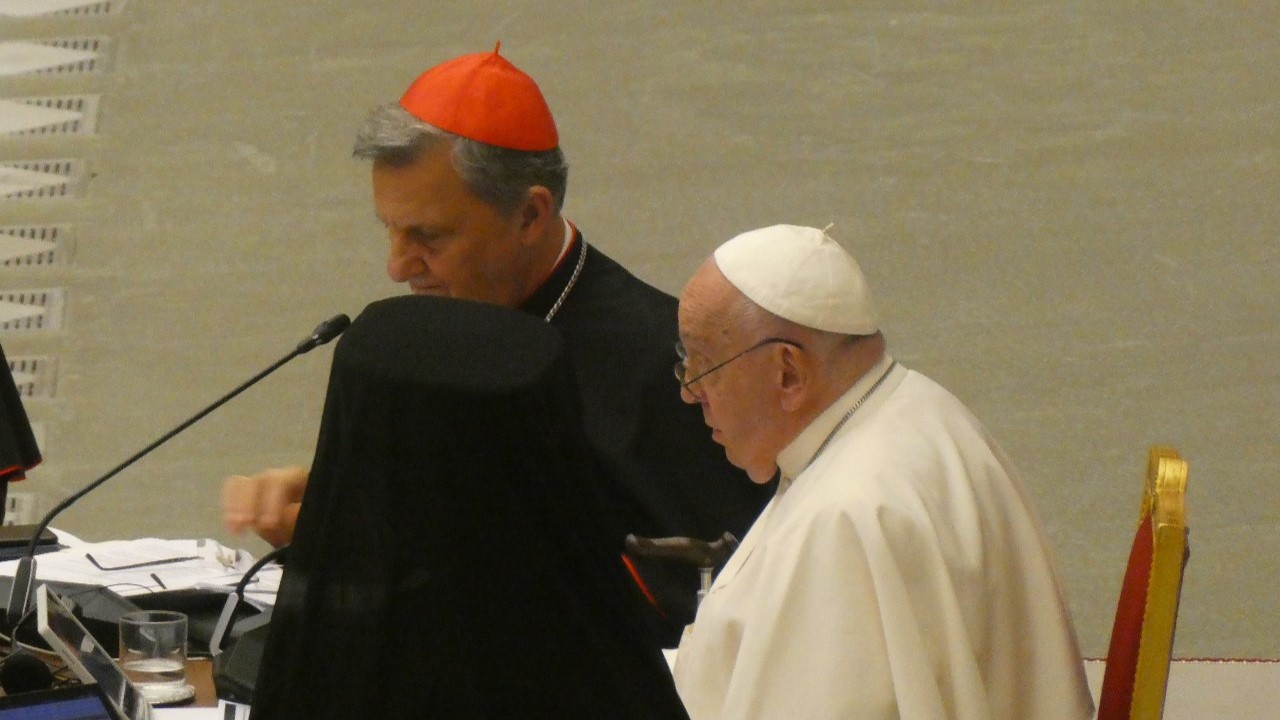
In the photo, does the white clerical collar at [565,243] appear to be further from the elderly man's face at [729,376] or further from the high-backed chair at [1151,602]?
the high-backed chair at [1151,602]

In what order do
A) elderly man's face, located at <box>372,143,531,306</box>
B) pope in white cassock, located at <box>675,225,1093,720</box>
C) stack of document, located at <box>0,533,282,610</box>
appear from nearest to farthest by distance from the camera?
1. pope in white cassock, located at <box>675,225,1093,720</box>
2. stack of document, located at <box>0,533,282,610</box>
3. elderly man's face, located at <box>372,143,531,306</box>

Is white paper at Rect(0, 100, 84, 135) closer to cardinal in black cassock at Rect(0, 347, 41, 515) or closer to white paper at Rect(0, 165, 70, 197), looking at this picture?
white paper at Rect(0, 165, 70, 197)

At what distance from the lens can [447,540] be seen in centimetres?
123

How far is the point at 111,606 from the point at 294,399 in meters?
2.77

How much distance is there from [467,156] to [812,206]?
202 cm

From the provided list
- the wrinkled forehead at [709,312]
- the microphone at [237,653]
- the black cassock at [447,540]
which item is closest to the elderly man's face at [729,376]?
the wrinkled forehead at [709,312]

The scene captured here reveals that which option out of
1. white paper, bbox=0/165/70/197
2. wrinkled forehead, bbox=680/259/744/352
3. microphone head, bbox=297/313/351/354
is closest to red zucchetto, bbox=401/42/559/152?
microphone head, bbox=297/313/351/354

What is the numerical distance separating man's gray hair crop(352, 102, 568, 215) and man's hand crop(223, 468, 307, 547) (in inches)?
29.6

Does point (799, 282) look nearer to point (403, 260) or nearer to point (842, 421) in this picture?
point (842, 421)

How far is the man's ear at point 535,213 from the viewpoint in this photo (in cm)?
326

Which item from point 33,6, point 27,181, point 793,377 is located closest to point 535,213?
point 793,377

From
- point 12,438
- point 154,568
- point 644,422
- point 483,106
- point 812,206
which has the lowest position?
point 154,568

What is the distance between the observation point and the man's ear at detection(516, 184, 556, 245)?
128 inches

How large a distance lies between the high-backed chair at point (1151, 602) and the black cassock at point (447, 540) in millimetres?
1023
